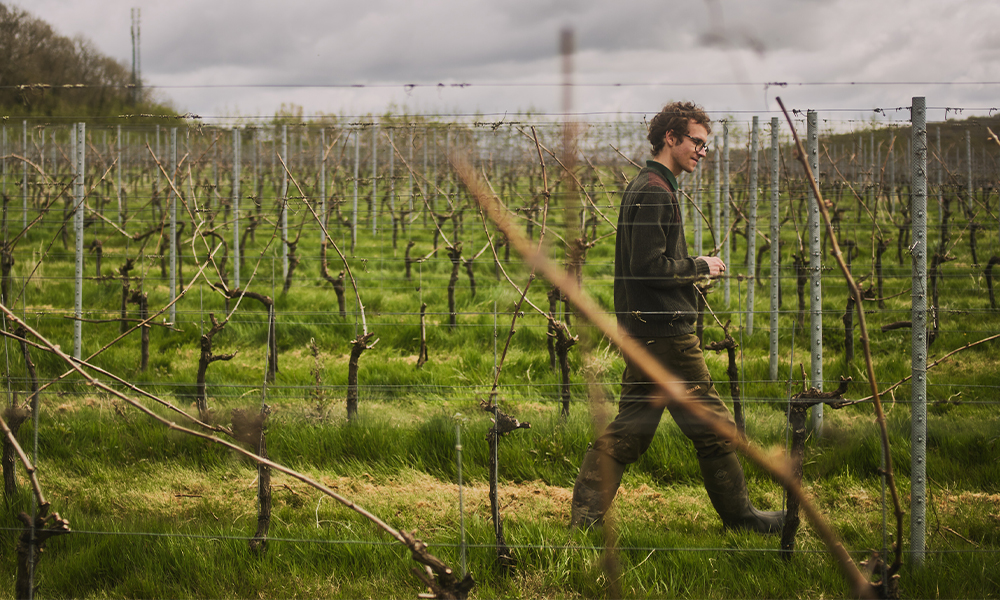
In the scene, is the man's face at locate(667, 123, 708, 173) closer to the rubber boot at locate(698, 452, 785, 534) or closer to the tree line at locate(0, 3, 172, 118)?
the rubber boot at locate(698, 452, 785, 534)

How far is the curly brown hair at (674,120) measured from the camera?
268 cm

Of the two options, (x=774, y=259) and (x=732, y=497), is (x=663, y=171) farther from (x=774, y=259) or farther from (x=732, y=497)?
(x=774, y=259)

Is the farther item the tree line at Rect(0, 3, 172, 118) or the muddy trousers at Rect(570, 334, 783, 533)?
→ the tree line at Rect(0, 3, 172, 118)

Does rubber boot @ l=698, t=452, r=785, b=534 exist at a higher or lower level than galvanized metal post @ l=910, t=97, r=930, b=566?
lower

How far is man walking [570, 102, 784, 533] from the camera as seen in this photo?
2594mm

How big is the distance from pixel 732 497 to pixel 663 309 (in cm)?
82

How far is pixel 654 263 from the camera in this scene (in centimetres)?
259

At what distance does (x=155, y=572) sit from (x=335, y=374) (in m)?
2.52

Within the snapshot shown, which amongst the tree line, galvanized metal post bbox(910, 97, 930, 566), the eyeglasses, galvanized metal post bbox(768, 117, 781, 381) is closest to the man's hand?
the eyeglasses

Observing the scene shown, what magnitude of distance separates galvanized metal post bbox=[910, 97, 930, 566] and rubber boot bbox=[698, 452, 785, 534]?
46 centimetres

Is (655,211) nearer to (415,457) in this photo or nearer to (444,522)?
(444,522)

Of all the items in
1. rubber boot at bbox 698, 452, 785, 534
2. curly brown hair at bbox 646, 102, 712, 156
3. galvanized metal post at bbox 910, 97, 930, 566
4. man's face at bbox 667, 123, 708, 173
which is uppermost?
curly brown hair at bbox 646, 102, 712, 156

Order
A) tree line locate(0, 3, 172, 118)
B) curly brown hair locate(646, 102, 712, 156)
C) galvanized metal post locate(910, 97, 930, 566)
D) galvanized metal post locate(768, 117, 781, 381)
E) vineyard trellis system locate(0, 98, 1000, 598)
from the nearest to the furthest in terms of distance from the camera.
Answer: vineyard trellis system locate(0, 98, 1000, 598), galvanized metal post locate(910, 97, 930, 566), curly brown hair locate(646, 102, 712, 156), galvanized metal post locate(768, 117, 781, 381), tree line locate(0, 3, 172, 118)

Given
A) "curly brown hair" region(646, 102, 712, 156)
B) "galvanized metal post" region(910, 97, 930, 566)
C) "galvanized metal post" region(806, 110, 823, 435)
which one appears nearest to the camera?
"galvanized metal post" region(910, 97, 930, 566)
